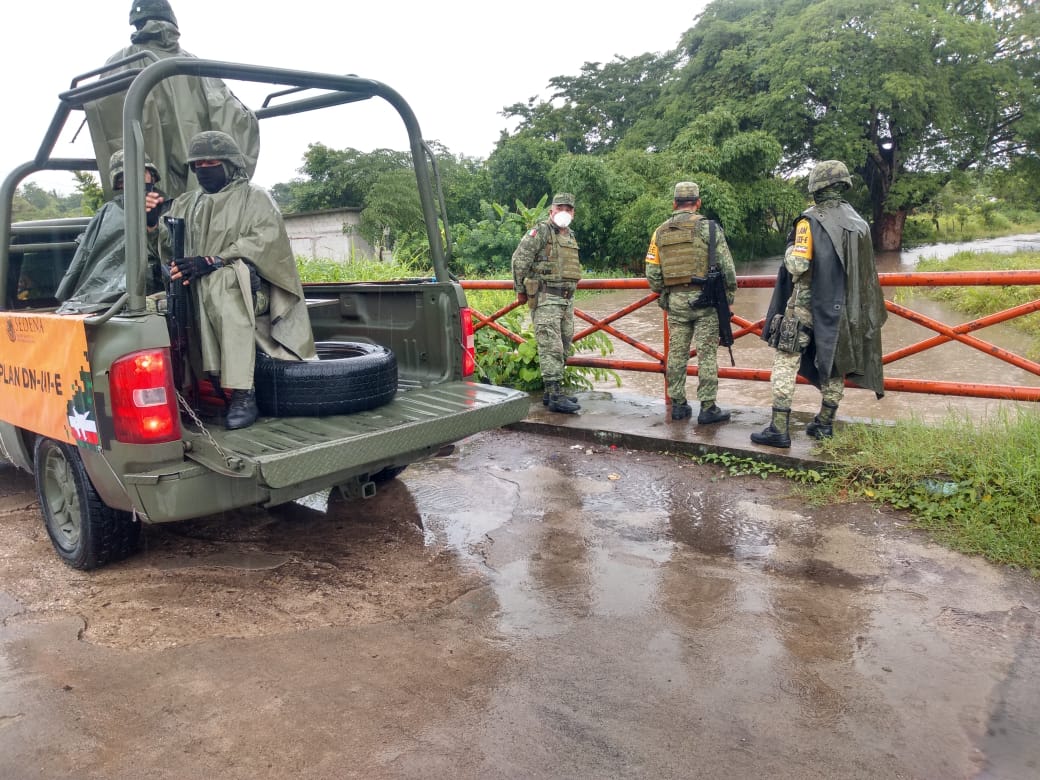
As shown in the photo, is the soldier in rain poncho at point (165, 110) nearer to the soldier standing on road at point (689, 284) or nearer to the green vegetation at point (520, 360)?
the soldier standing on road at point (689, 284)

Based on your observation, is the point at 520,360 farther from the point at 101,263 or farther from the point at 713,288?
the point at 101,263

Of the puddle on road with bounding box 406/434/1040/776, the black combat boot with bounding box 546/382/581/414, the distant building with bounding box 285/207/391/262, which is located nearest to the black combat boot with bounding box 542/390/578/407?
the black combat boot with bounding box 546/382/581/414

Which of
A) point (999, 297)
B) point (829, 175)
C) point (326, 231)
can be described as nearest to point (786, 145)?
point (999, 297)

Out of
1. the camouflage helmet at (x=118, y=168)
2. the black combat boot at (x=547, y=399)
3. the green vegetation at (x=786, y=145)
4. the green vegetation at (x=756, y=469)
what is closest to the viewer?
the camouflage helmet at (x=118, y=168)

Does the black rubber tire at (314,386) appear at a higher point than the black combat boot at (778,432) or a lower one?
higher

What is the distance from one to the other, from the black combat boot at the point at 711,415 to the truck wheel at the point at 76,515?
3880 mm

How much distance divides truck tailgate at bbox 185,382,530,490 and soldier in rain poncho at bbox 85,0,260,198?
169 cm

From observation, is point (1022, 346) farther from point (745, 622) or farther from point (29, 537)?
point (29, 537)

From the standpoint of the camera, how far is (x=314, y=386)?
12.1 ft

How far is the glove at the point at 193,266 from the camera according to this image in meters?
3.42

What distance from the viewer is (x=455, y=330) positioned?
4.46 m

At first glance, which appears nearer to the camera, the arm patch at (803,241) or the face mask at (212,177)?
the face mask at (212,177)

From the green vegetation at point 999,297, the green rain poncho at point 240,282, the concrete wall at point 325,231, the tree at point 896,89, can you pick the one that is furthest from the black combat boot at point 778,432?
the tree at point 896,89

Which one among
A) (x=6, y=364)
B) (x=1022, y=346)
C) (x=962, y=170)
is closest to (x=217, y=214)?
(x=6, y=364)
